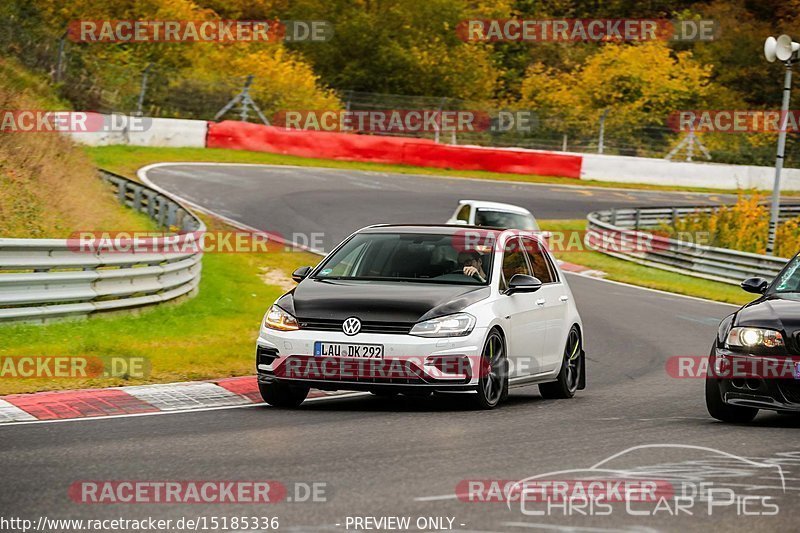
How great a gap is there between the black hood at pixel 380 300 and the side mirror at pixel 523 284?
0.97ft

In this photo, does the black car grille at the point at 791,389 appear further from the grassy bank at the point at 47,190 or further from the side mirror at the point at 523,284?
the grassy bank at the point at 47,190

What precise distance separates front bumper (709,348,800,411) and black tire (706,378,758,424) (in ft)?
0.33

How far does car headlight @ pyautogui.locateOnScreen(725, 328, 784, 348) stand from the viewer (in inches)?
393

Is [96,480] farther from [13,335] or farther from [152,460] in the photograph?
[13,335]

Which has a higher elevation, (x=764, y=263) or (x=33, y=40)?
(x=33, y=40)

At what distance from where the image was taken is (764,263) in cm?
3116

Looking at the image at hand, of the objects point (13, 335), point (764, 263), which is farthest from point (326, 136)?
point (13, 335)

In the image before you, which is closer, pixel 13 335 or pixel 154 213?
pixel 13 335

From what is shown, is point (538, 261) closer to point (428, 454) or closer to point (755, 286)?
point (755, 286)

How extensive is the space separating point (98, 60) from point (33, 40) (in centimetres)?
310

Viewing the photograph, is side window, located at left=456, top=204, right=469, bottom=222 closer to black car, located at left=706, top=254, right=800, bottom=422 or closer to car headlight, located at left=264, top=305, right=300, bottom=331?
car headlight, located at left=264, top=305, right=300, bottom=331

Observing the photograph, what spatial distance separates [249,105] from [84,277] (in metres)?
32.5

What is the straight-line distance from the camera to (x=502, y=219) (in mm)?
22391

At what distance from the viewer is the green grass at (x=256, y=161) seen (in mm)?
36906
